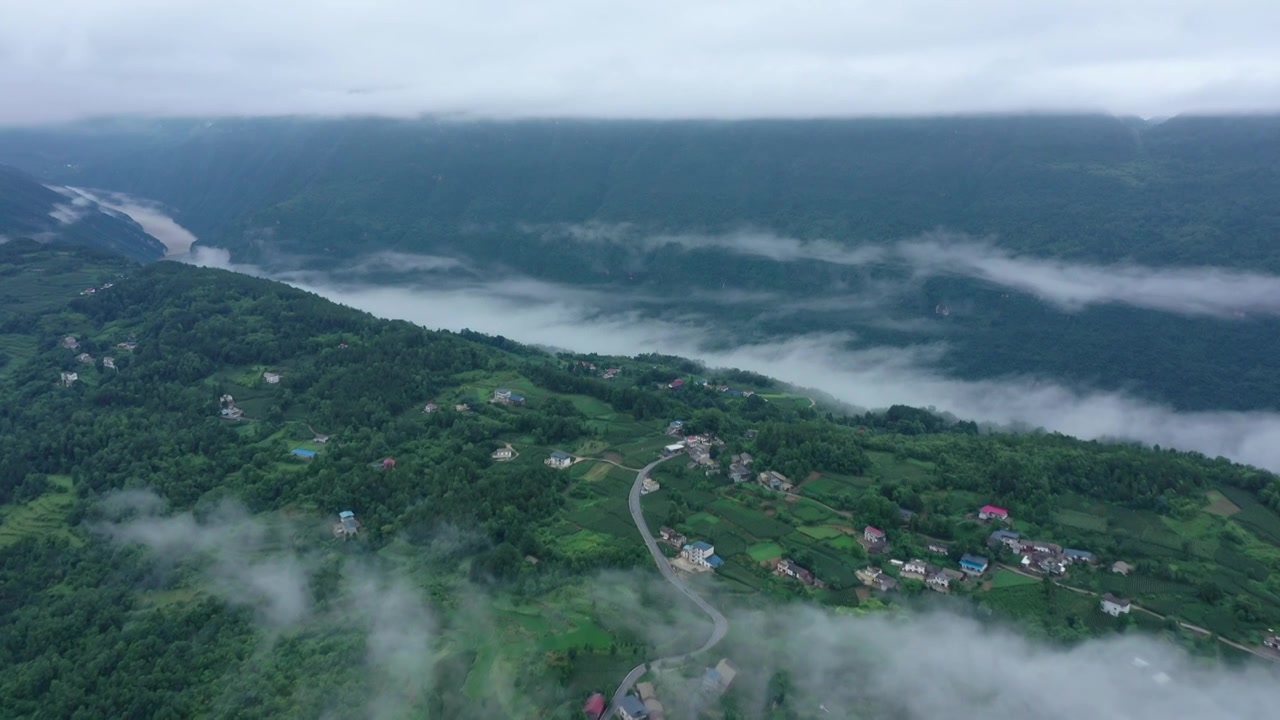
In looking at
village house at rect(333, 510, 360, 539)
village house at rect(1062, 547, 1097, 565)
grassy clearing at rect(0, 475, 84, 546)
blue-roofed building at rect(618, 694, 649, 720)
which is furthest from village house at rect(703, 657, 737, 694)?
grassy clearing at rect(0, 475, 84, 546)

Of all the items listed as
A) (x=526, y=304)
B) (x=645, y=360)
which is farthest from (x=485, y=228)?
(x=645, y=360)

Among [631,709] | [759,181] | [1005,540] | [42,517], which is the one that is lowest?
[42,517]

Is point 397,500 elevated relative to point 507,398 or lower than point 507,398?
elevated

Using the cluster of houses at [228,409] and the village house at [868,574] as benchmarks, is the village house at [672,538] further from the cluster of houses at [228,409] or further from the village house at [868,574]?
the cluster of houses at [228,409]

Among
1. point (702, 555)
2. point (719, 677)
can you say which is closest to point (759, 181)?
point (702, 555)

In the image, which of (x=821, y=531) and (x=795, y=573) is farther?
(x=821, y=531)

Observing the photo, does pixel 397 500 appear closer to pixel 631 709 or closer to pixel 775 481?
pixel 631 709

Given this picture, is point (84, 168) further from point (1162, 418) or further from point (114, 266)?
point (1162, 418)

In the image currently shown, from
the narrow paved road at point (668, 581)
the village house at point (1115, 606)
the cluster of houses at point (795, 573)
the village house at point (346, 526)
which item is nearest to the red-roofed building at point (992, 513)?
the village house at point (1115, 606)
